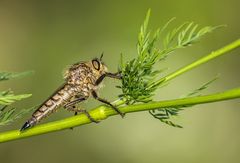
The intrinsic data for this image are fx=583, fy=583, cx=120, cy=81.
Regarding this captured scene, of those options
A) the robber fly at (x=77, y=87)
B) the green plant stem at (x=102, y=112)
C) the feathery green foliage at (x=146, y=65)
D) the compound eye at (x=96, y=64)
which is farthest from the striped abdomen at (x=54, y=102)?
the feathery green foliage at (x=146, y=65)

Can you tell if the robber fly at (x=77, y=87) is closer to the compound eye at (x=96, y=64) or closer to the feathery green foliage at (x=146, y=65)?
the compound eye at (x=96, y=64)

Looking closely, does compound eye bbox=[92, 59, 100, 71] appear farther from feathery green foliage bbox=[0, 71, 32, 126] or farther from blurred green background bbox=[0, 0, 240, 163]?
blurred green background bbox=[0, 0, 240, 163]

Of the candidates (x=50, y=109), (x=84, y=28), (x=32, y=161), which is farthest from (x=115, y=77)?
(x=84, y=28)

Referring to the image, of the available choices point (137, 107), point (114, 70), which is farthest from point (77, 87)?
point (114, 70)

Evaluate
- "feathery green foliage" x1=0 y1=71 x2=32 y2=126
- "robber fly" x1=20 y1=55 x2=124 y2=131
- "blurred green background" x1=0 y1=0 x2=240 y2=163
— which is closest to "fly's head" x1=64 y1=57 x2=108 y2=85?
"robber fly" x1=20 y1=55 x2=124 y2=131

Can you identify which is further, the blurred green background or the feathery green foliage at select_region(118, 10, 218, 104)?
the blurred green background

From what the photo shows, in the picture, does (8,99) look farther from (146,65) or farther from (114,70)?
(114,70)
